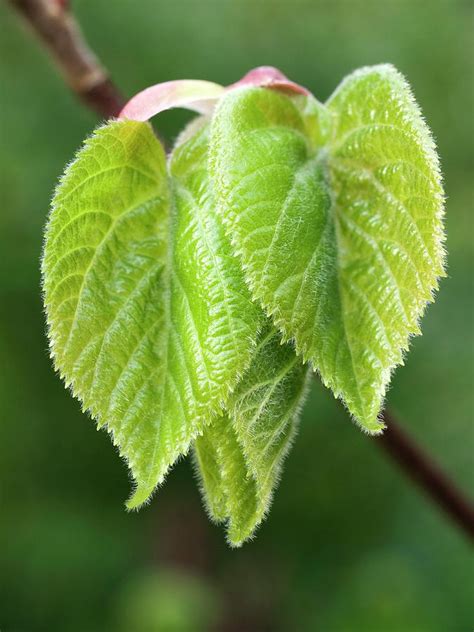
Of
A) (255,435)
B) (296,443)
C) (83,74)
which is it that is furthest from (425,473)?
(296,443)

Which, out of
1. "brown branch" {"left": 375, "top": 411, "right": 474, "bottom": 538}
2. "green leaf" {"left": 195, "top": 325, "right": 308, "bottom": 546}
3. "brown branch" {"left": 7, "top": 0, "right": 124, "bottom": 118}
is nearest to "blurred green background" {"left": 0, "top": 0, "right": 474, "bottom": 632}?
"brown branch" {"left": 375, "top": 411, "right": 474, "bottom": 538}

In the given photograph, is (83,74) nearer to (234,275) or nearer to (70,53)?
(70,53)

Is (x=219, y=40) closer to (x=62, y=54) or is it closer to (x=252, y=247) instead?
(x=62, y=54)

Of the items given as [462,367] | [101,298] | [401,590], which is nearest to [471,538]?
[101,298]

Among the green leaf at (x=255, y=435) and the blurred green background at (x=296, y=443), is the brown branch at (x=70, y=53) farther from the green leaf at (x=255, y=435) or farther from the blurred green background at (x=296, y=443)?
the blurred green background at (x=296, y=443)

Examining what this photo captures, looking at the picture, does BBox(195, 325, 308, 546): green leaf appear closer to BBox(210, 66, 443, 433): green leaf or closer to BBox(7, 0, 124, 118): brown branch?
BBox(210, 66, 443, 433): green leaf

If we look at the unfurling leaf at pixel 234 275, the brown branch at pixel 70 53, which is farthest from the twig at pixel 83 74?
the unfurling leaf at pixel 234 275
